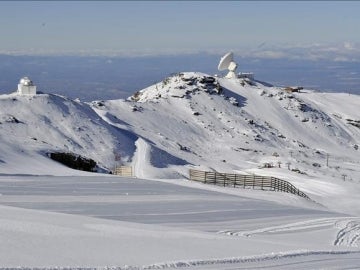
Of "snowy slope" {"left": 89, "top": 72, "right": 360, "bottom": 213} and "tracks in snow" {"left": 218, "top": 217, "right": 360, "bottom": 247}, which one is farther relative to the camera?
"snowy slope" {"left": 89, "top": 72, "right": 360, "bottom": 213}

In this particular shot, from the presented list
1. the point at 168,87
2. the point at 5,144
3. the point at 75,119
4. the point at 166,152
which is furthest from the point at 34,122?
the point at 168,87

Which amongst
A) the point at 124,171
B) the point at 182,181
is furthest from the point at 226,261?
the point at 124,171

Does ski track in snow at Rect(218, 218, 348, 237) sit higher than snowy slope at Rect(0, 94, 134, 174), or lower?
lower

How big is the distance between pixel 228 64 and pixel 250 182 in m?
61.7

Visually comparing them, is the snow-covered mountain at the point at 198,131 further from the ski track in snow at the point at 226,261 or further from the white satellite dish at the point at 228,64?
the ski track in snow at the point at 226,261

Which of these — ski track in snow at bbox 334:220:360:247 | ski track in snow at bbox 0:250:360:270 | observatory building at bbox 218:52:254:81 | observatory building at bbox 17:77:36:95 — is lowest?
ski track in snow at bbox 334:220:360:247

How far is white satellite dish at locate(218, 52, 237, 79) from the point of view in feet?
311

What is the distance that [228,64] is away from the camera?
96562 mm

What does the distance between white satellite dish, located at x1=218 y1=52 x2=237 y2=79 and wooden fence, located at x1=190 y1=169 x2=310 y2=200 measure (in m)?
58.3

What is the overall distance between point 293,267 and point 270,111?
68132 millimetres

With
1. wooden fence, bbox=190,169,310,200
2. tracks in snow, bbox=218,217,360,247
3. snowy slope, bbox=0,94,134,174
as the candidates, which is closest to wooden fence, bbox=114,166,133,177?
snowy slope, bbox=0,94,134,174

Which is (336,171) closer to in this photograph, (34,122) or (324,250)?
(34,122)

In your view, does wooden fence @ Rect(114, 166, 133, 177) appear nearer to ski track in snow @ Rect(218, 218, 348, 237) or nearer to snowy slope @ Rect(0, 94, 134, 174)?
snowy slope @ Rect(0, 94, 134, 174)

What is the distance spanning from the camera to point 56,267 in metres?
11.6
